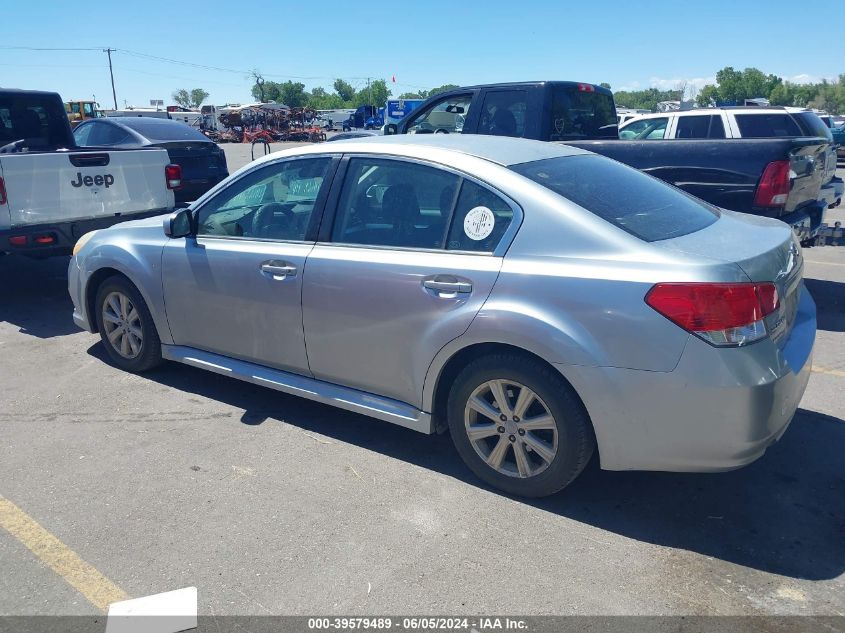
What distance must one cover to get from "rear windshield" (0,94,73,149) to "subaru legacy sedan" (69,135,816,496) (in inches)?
207

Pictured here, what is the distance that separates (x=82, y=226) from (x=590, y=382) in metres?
5.61

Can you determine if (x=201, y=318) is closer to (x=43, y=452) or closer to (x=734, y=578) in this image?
(x=43, y=452)

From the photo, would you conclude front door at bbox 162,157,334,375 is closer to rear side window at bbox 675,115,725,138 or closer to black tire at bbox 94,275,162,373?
black tire at bbox 94,275,162,373

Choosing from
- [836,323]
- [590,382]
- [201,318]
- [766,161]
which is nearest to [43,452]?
[201,318]

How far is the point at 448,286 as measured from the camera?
3.35 metres

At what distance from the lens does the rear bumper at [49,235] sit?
625cm

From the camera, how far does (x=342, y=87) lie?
160000 millimetres

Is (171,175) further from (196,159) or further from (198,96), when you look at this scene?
(198,96)

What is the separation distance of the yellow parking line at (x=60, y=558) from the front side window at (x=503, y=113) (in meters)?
5.73

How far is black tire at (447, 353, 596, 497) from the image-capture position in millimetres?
3107

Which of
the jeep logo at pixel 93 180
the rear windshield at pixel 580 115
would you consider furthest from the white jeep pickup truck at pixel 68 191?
the rear windshield at pixel 580 115

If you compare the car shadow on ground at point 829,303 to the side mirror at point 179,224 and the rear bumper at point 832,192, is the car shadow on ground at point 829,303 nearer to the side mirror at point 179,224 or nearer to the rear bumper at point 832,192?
the rear bumper at point 832,192

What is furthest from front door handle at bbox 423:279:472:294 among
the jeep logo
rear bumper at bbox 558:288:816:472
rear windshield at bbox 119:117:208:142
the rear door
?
rear windshield at bbox 119:117:208:142

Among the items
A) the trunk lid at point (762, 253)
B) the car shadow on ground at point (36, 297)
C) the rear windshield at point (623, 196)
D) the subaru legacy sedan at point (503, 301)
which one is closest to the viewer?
the subaru legacy sedan at point (503, 301)
